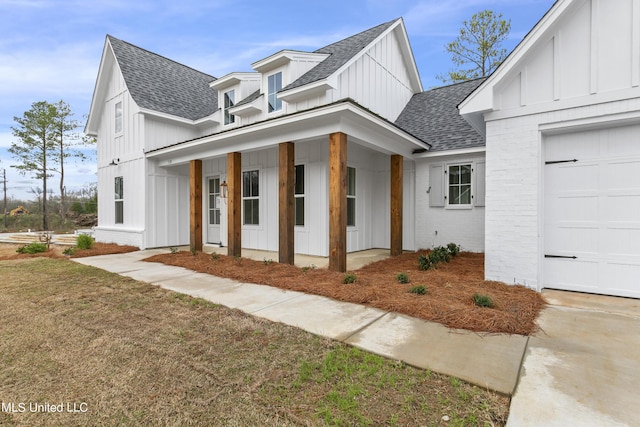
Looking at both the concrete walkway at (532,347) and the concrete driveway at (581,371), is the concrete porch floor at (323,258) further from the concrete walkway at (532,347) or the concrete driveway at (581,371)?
the concrete driveway at (581,371)

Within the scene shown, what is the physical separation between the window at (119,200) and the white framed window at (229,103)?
4.75 m

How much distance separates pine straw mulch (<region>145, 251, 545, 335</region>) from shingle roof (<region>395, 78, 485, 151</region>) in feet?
10.7

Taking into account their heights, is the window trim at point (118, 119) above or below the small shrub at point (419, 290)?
above

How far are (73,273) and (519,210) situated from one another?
8.76m

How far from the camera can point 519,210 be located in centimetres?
495

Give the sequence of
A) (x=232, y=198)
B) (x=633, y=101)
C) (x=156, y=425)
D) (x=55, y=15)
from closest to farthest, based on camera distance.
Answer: (x=156, y=425) → (x=633, y=101) → (x=232, y=198) → (x=55, y=15)

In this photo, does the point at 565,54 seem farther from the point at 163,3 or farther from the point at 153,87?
the point at 153,87

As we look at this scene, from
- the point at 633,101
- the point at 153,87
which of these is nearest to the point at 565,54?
the point at 633,101

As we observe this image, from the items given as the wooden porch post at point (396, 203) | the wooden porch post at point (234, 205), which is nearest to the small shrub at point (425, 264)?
the wooden porch post at point (396, 203)

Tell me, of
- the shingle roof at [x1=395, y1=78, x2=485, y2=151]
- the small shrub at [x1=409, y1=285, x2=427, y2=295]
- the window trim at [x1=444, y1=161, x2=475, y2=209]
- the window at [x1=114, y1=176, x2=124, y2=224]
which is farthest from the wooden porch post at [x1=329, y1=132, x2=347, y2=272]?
the window at [x1=114, y1=176, x2=124, y2=224]

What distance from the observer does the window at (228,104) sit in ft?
36.0

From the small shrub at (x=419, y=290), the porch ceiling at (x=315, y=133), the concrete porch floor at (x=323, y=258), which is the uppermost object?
the porch ceiling at (x=315, y=133)

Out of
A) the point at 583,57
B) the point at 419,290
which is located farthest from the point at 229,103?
the point at 583,57

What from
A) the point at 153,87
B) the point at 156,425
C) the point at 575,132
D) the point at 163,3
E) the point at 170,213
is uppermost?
the point at 163,3
